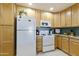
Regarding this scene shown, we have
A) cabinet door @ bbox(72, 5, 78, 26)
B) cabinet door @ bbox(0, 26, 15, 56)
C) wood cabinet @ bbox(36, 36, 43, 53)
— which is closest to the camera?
cabinet door @ bbox(0, 26, 15, 56)

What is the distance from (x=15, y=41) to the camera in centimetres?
381

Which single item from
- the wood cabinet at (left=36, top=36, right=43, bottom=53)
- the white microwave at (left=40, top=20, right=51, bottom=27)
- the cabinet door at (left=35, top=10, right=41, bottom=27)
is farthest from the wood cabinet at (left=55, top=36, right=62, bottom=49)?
the cabinet door at (left=35, top=10, right=41, bottom=27)

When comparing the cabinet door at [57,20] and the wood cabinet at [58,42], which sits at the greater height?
the cabinet door at [57,20]

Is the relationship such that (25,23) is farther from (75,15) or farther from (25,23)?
(75,15)

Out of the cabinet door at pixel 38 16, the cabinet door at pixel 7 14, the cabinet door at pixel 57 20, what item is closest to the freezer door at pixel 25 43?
the cabinet door at pixel 7 14

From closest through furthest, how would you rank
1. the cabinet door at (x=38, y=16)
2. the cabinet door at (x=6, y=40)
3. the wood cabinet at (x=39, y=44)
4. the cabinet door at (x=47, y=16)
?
the cabinet door at (x=6, y=40) < the wood cabinet at (x=39, y=44) < the cabinet door at (x=38, y=16) < the cabinet door at (x=47, y=16)

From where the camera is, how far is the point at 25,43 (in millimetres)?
3773

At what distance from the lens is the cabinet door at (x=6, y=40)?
3.47 m

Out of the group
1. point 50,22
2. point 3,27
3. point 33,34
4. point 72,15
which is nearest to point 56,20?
point 50,22

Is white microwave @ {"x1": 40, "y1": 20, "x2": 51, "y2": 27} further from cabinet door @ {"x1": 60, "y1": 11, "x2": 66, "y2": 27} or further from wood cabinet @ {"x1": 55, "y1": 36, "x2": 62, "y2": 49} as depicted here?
wood cabinet @ {"x1": 55, "y1": 36, "x2": 62, "y2": 49}

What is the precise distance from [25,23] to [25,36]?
0.46 meters

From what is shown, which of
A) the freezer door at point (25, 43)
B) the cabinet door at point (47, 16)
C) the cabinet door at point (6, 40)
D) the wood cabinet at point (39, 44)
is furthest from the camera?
the cabinet door at point (47, 16)

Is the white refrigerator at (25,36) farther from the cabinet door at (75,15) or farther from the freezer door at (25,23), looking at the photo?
the cabinet door at (75,15)

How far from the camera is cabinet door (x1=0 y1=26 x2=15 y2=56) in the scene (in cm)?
347
